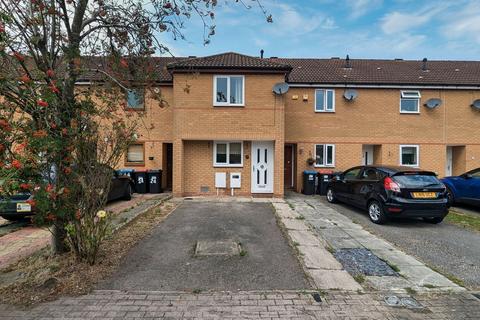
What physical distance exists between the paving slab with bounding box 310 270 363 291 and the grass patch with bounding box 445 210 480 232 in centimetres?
533

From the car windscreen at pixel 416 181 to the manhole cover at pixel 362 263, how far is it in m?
2.87

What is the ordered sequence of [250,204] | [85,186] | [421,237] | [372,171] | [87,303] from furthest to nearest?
1. [250,204]
2. [372,171]
3. [421,237]
4. [85,186]
5. [87,303]

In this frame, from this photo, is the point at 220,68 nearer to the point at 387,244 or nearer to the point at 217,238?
the point at 217,238

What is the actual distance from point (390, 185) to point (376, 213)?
0.91m

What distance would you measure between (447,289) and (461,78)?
15161 mm

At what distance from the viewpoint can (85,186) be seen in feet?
14.4

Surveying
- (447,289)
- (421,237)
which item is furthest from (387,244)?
(447,289)

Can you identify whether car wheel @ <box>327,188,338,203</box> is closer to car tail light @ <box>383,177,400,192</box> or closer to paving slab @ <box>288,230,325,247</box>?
car tail light @ <box>383,177,400,192</box>

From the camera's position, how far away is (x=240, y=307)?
11.3 ft

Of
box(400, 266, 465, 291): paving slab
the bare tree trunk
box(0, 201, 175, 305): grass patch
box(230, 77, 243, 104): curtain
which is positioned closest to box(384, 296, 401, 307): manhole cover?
box(400, 266, 465, 291): paving slab

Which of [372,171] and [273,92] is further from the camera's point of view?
[273,92]

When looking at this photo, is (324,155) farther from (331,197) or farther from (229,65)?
(229,65)

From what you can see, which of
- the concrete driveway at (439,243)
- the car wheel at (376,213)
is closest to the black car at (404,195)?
the car wheel at (376,213)

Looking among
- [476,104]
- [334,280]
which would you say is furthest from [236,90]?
[476,104]
